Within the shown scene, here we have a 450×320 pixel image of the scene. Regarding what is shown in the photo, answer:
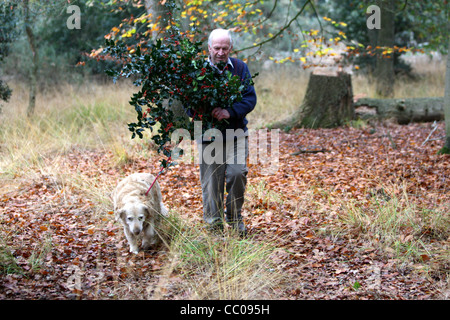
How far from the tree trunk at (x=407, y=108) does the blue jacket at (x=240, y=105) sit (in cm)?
748

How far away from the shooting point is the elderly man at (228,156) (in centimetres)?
464

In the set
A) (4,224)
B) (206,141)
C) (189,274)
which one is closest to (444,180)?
(206,141)

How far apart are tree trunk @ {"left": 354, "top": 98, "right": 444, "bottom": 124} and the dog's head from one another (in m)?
8.38

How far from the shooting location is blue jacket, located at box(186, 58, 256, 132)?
4676mm

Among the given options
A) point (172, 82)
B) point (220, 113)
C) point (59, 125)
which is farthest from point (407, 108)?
point (172, 82)

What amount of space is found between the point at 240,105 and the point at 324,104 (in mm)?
6697

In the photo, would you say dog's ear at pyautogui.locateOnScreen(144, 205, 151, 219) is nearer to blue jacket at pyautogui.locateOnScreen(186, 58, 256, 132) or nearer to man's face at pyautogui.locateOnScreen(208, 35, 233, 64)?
blue jacket at pyautogui.locateOnScreen(186, 58, 256, 132)

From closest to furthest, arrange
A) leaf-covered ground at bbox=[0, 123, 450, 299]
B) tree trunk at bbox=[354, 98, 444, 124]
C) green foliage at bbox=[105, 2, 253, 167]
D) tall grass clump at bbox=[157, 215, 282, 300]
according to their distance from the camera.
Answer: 1. tall grass clump at bbox=[157, 215, 282, 300]
2. leaf-covered ground at bbox=[0, 123, 450, 299]
3. green foliage at bbox=[105, 2, 253, 167]
4. tree trunk at bbox=[354, 98, 444, 124]

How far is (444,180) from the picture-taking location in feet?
22.2

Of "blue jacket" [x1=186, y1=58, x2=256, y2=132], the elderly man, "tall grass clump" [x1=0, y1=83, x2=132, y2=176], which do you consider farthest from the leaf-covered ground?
"blue jacket" [x1=186, y1=58, x2=256, y2=132]

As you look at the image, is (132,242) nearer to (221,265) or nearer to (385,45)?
(221,265)

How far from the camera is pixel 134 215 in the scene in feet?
15.3

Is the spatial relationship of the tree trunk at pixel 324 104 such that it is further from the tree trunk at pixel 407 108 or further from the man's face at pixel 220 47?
the man's face at pixel 220 47
